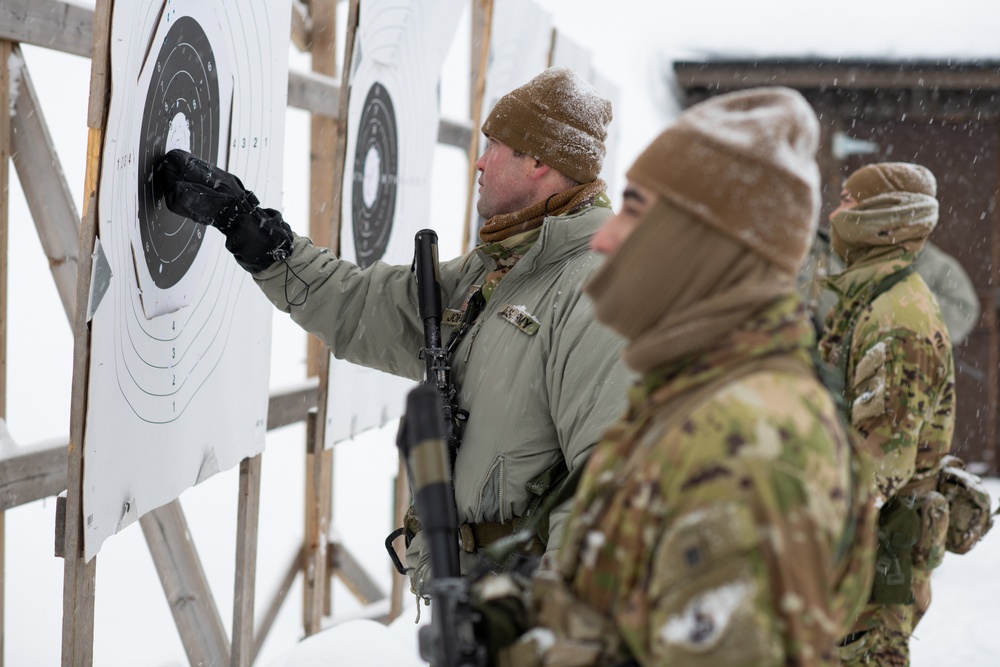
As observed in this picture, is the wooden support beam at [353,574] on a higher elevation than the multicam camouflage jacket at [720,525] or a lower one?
lower

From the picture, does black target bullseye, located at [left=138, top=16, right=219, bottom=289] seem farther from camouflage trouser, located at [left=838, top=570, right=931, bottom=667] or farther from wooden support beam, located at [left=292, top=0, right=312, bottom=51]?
camouflage trouser, located at [left=838, top=570, right=931, bottom=667]

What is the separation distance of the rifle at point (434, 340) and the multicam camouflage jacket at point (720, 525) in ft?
2.54

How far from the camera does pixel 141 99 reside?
165cm

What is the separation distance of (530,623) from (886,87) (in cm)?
644

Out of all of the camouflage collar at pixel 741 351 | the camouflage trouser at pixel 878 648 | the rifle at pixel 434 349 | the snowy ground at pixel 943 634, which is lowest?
the snowy ground at pixel 943 634

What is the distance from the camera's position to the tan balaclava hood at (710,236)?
3.06 feet

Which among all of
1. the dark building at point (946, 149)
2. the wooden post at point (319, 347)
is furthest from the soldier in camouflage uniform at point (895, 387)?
the dark building at point (946, 149)

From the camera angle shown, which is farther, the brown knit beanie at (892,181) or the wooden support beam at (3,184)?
the brown knit beanie at (892,181)

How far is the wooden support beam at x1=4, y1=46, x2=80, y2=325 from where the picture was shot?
225 cm

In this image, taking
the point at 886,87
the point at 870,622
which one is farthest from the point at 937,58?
the point at 870,622

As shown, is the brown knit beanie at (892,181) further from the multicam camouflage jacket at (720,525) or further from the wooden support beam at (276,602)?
→ the wooden support beam at (276,602)

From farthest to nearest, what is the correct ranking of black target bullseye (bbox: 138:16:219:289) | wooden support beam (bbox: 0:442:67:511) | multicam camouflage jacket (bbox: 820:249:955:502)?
1. multicam camouflage jacket (bbox: 820:249:955:502)
2. wooden support beam (bbox: 0:442:67:511)
3. black target bullseye (bbox: 138:16:219:289)

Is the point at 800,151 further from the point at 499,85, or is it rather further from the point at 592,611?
the point at 499,85

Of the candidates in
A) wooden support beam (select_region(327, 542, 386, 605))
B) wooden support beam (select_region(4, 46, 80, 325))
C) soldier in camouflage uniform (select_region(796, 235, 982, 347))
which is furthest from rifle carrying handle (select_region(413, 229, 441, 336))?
soldier in camouflage uniform (select_region(796, 235, 982, 347))
